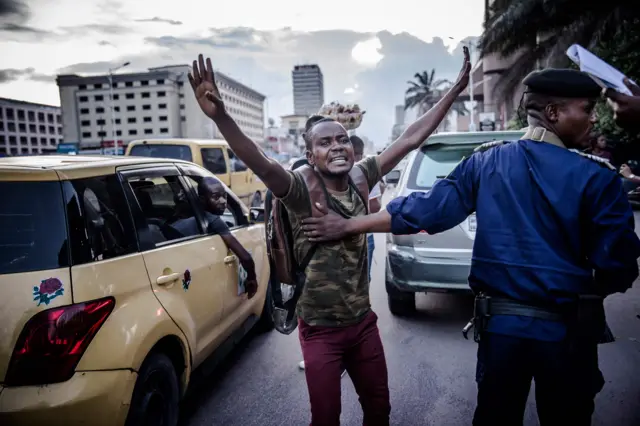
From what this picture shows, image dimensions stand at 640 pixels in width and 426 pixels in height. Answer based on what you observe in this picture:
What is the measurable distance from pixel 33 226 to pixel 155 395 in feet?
3.56

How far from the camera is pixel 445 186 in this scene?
1.96m

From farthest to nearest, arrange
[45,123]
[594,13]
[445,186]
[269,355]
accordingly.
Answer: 1. [45,123]
2. [594,13]
3. [269,355]
4. [445,186]

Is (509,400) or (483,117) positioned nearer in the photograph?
(509,400)

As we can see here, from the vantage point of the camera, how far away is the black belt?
178cm

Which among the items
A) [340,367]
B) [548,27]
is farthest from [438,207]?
[548,27]

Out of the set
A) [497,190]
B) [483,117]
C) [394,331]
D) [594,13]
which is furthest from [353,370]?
[483,117]

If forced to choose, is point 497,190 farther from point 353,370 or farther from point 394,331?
point 394,331

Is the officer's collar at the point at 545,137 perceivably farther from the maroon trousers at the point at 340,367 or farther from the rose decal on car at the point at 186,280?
the rose decal on car at the point at 186,280

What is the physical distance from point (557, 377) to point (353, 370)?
0.95 meters

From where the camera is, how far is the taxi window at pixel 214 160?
10930mm

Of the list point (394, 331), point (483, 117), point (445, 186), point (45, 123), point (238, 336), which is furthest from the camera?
point (45, 123)

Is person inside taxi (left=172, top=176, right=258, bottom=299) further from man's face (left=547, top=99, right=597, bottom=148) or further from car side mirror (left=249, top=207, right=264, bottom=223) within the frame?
man's face (left=547, top=99, right=597, bottom=148)

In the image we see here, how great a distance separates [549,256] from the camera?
5.72 feet

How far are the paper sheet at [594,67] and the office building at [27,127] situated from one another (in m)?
133
